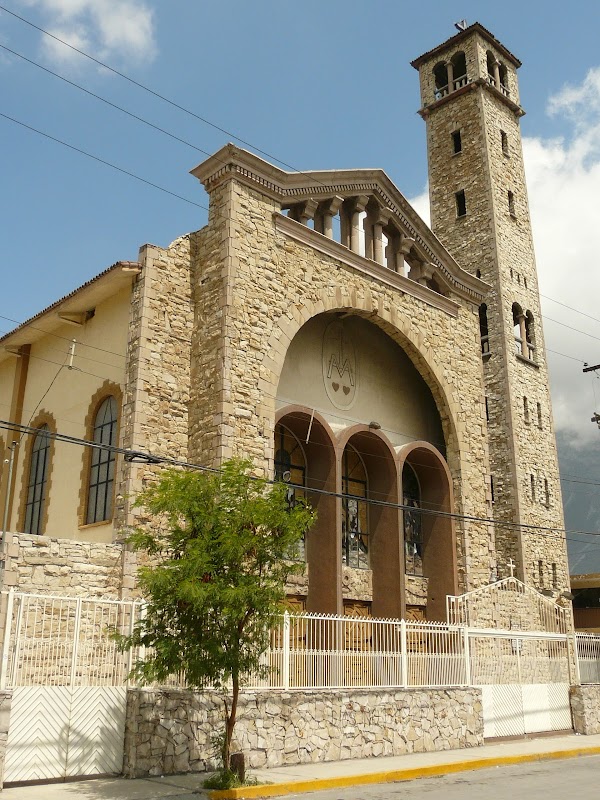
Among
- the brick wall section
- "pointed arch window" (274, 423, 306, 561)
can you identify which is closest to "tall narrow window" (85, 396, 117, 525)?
the brick wall section

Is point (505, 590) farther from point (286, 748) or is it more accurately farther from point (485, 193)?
point (485, 193)

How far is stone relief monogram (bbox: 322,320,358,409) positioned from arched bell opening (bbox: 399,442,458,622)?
2.42m

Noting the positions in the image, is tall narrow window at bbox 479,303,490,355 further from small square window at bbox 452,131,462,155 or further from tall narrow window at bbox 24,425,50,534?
tall narrow window at bbox 24,425,50,534

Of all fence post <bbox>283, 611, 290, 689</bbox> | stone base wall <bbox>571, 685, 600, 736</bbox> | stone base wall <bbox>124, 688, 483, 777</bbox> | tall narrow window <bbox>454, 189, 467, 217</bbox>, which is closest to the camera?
stone base wall <bbox>124, 688, 483, 777</bbox>

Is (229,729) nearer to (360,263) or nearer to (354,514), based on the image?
(354,514)

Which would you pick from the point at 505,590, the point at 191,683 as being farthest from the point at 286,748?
the point at 505,590

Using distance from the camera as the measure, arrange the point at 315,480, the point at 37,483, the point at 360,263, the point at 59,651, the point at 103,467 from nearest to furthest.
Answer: the point at 59,651 → the point at 103,467 → the point at 315,480 → the point at 37,483 → the point at 360,263

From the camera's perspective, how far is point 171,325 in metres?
20.1

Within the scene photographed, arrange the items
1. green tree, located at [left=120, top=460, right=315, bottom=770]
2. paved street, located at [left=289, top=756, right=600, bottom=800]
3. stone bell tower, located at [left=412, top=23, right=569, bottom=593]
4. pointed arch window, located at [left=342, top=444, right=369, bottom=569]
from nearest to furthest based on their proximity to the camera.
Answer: paved street, located at [left=289, top=756, right=600, bottom=800] < green tree, located at [left=120, top=460, right=315, bottom=770] < pointed arch window, located at [left=342, top=444, right=369, bottom=569] < stone bell tower, located at [left=412, top=23, right=569, bottom=593]

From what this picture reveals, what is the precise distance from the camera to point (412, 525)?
25.3m

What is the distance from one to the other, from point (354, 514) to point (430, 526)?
257 cm

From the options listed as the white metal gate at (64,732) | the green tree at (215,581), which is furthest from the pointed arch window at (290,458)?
the white metal gate at (64,732)

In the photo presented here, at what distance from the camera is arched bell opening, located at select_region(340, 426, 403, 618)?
2295cm

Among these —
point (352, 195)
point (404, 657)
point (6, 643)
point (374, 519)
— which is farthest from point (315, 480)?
point (6, 643)
